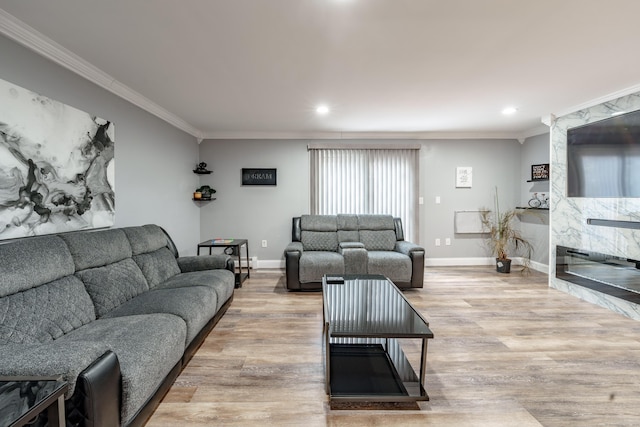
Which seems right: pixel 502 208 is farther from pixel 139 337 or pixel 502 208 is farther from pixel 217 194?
pixel 139 337

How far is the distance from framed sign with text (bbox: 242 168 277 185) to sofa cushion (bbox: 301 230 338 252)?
1212 millimetres

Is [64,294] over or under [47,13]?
under

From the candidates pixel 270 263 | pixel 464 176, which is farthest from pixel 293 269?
pixel 464 176

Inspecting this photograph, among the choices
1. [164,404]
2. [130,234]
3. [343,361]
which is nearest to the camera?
[164,404]

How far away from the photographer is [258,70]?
2693mm

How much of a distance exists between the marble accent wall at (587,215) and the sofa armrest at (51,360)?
460cm

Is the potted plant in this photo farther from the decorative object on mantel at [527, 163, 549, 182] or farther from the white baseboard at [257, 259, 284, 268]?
the white baseboard at [257, 259, 284, 268]

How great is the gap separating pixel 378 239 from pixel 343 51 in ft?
9.66

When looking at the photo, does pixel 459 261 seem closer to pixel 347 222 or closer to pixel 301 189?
pixel 347 222

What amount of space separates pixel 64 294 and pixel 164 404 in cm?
94

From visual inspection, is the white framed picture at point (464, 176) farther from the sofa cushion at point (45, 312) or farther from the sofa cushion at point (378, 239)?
the sofa cushion at point (45, 312)

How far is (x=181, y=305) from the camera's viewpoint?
7.12 ft

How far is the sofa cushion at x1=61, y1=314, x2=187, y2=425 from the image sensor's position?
1435mm

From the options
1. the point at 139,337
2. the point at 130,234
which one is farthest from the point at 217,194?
the point at 139,337
